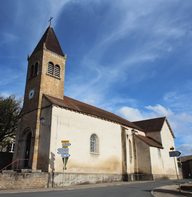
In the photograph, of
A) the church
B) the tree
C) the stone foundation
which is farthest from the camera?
the tree

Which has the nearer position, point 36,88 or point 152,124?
point 36,88

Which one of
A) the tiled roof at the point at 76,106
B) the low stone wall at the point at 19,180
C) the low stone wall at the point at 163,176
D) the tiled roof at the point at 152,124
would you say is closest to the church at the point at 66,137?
the tiled roof at the point at 76,106

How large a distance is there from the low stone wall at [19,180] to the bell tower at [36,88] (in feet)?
8.66

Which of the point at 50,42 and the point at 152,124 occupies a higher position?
the point at 50,42

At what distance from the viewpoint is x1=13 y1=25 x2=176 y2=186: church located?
17.2 m

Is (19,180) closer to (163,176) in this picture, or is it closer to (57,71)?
(57,71)

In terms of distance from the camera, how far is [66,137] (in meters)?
17.9

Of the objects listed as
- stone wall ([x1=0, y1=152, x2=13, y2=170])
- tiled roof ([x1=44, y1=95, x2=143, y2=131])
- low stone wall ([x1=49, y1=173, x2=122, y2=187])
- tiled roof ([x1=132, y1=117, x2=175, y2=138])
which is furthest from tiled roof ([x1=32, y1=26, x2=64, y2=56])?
tiled roof ([x1=132, y1=117, x2=175, y2=138])

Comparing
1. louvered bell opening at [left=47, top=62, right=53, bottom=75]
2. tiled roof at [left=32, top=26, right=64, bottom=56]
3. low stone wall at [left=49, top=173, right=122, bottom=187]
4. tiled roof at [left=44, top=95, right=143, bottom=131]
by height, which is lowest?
low stone wall at [left=49, top=173, right=122, bottom=187]

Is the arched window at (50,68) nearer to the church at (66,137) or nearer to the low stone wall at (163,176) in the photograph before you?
the church at (66,137)

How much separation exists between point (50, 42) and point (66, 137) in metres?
11.6

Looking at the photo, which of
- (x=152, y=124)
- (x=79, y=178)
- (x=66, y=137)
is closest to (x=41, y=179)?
(x=79, y=178)

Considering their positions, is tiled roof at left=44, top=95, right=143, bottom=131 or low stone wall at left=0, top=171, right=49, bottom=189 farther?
tiled roof at left=44, top=95, right=143, bottom=131

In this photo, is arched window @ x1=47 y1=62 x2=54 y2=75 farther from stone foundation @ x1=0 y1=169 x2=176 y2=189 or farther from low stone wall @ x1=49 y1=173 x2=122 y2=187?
low stone wall @ x1=49 y1=173 x2=122 y2=187
